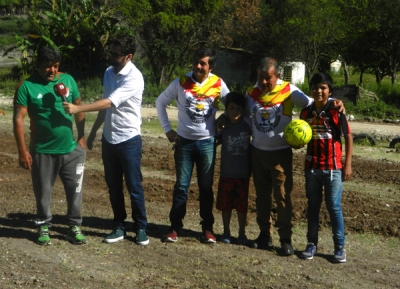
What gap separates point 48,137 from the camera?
19.8 feet

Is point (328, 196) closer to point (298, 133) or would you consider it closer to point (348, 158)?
point (348, 158)

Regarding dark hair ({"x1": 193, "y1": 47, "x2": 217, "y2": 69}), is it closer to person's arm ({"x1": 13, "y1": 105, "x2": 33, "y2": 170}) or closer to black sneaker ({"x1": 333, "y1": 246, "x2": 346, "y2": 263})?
person's arm ({"x1": 13, "y1": 105, "x2": 33, "y2": 170})

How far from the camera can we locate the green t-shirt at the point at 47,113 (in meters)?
5.91

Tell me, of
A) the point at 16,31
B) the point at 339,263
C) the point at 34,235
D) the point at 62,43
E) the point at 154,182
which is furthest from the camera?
the point at 16,31

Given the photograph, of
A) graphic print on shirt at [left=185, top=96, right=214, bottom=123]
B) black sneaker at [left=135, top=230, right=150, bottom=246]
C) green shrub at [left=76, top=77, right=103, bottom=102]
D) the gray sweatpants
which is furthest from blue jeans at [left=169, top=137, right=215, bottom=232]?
green shrub at [left=76, top=77, right=103, bottom=102]

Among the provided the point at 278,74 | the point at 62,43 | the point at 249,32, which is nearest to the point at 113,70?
the point at 278,74

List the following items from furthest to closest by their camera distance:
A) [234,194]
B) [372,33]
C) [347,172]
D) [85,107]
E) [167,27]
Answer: [372,33] → [167,27] → [234,194] → [347,172] → [85,107]

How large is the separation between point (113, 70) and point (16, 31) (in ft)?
189

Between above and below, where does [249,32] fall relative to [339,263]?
above

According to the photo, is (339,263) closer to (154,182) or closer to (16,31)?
(154,182)

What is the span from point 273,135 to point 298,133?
0.42 m

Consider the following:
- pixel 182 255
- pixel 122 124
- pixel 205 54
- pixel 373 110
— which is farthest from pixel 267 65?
pixel 373 110

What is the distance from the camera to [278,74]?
19.6ft

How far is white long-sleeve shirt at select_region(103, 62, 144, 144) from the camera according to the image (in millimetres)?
6000
